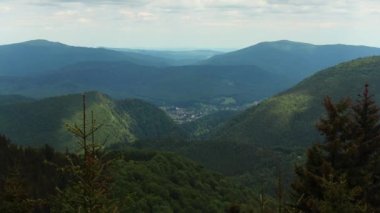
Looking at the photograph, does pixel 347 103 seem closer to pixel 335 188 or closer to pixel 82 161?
pixel 335 188

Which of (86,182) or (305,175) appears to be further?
(305,175)

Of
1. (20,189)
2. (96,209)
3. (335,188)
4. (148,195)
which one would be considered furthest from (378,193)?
(148,195)

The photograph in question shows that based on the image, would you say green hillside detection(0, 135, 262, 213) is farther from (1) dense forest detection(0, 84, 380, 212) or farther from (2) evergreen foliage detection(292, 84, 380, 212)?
(2) evergreen foliage detection(292, 84, 380, 212)

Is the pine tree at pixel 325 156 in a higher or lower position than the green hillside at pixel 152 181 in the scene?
higher

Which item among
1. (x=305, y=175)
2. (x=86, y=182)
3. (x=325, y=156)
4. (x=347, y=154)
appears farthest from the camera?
(x=325, y=156)

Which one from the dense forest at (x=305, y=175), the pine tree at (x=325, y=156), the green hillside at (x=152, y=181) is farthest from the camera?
the green hillside at (x=152, y=181)

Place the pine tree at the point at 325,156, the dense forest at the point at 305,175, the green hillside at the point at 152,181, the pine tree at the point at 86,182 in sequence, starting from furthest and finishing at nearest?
the green hillside at the point at 152,181, the pine tree at the point at 325,156, the dense forest at the point at 305,175, the pine tree at the point at 86,182

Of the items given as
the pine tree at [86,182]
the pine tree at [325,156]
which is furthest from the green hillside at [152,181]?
the pine tree at [86,182]

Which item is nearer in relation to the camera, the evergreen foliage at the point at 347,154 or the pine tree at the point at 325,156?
the evergreen foliage at the point at 347,154

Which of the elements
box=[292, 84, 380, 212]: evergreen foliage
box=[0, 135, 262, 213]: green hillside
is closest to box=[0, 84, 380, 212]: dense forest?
box=[292, 84, 380, 212]: evergreen foliage

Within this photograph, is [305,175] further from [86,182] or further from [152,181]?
[152,181]

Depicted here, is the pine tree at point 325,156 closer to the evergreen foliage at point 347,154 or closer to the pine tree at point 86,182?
the evergreen foliage at point 347,154

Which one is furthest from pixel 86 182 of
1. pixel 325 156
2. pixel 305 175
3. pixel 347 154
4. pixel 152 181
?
pixel 152 181
